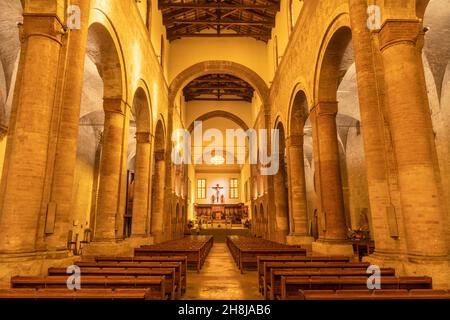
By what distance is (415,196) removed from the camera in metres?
5.14

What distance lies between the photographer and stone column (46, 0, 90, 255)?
559 cm

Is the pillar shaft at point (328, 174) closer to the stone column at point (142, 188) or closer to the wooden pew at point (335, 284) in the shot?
the wooden pew at point (335, 284)

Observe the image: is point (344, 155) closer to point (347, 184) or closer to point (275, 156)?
point (347, 184)

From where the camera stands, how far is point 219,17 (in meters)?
17.2

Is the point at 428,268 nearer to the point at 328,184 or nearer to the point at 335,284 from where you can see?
the point at 335,284

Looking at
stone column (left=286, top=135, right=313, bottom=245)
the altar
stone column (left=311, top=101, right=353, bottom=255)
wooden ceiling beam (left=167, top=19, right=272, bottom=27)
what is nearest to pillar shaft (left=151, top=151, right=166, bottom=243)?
stone column (left=286, top=135, right=313, bottom=245)

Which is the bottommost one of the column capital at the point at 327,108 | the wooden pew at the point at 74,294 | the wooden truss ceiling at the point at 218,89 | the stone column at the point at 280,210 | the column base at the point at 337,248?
the column base at the point at 337,248

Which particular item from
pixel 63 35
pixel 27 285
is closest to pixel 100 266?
pixel 27 285

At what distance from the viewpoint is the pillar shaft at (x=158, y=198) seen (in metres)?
15.1

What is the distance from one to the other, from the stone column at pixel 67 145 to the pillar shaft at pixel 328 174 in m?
6.69

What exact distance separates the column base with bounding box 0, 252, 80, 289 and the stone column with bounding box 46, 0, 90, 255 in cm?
25

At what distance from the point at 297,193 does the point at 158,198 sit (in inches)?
283

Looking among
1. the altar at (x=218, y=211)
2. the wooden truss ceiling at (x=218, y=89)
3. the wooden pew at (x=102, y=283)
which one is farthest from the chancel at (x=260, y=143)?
the altar at (x=218, y=211)
